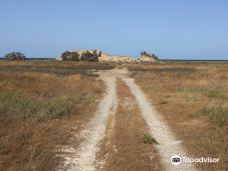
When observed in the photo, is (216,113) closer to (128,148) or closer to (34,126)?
(128,148)

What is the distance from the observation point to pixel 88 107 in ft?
75.9

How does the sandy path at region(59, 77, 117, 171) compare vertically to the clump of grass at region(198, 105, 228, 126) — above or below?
below

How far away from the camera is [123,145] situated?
43.7ft

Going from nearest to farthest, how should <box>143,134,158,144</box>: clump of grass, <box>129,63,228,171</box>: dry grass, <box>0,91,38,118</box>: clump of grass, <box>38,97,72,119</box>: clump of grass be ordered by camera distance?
<box>129,63,228,171</box>: dry grass → <box>143,134,158,144</box>: clump of grass → <box>0,91,38,118</box>: clump of grass → <box>38,97,72,119</box>: clump of grass

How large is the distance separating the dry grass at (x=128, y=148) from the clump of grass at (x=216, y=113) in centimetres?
303

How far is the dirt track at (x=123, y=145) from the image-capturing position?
1119cm

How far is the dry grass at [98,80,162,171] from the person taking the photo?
11102mm

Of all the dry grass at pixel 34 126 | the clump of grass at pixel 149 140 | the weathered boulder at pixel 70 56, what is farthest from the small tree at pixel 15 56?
the clump of grass at pixel 149 140

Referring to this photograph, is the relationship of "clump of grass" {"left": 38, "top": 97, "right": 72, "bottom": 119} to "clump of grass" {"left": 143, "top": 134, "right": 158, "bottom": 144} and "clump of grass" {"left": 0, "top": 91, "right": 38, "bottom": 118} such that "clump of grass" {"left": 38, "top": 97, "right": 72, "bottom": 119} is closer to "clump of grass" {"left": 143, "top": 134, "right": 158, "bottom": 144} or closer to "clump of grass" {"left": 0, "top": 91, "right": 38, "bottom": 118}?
"clump of grass" {"left": 0, "top": 91, "right": 38, "bottom": 118}

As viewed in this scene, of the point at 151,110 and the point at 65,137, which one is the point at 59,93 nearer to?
the point at 151,110

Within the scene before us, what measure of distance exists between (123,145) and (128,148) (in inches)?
19.4

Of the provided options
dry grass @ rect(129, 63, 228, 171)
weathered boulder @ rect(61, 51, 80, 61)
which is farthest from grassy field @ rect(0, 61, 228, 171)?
weathered boulder @ rect(61, 51, 80, 61)

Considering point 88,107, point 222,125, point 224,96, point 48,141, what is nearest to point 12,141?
point 48,141

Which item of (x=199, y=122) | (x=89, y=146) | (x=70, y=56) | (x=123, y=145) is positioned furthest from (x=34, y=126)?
(x=70, y=56)
